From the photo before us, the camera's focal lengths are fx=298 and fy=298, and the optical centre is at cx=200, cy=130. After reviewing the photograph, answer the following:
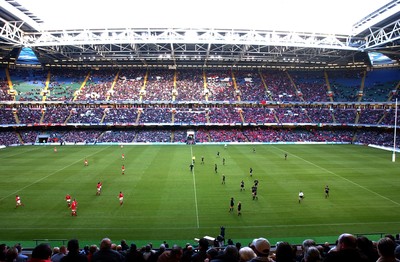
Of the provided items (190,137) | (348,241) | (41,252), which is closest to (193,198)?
(41,252)

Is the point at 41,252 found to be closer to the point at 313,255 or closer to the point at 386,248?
the point at 313,255

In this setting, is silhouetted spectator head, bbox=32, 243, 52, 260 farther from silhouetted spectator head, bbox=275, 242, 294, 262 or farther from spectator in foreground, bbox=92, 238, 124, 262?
silhouetted spectator head, bbox=275, 242, 294, 262

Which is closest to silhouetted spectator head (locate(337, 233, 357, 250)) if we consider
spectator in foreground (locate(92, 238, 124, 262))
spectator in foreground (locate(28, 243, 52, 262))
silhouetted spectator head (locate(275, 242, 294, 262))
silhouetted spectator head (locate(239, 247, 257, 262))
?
silhouetted spectator head (locate(275, 242, 294, 262))

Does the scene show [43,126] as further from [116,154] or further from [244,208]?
[244,208]

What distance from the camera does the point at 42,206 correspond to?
2227cm

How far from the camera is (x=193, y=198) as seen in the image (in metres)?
24.4

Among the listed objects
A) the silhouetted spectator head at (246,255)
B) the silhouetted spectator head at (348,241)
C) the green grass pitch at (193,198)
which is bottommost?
the green grass pitch at (193,198)

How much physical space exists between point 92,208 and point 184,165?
16.7m

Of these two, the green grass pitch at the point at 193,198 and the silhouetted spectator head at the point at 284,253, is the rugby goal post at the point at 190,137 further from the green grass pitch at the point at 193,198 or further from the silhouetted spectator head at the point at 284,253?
the silhouetted spectator head at the point at 284,253

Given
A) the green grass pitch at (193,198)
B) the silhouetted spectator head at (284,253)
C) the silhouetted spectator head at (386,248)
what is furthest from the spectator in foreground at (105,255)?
the green grass pitch at (193,198)

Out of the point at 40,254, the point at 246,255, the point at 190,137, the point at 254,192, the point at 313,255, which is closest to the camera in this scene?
the point at 40,254

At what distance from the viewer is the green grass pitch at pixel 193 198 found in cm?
1816

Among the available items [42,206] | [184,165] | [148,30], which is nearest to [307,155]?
[184,165]

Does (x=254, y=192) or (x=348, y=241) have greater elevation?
(x=348, y=241)
